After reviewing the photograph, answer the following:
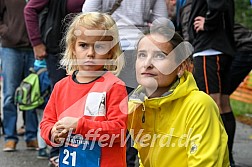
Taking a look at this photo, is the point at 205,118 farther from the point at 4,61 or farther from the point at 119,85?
the point at 4,61

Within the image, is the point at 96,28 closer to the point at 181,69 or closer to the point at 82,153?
the point at 181,69

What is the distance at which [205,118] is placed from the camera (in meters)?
3.86

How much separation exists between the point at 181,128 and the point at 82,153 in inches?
25.2

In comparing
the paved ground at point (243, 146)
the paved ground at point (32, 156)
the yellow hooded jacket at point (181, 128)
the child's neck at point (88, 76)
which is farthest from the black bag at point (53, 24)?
the yellow hooded jacket at point (181, 128)

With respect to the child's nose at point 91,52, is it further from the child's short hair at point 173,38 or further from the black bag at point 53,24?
the black bag at point 53,24

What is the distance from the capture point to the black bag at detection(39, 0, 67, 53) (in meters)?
6.36

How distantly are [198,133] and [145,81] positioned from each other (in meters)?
0.42

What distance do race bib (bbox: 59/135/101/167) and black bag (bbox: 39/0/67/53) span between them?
2277 millimetres

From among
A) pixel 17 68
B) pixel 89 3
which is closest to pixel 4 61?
pixel 17 68

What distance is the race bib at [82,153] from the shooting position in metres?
4.16

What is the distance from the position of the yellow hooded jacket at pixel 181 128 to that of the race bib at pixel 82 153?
0.85 feet

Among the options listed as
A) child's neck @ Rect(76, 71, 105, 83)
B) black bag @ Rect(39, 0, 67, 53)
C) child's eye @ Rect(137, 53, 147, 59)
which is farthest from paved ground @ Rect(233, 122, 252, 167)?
child's eye @ Rect(137, 53, 147, 59)

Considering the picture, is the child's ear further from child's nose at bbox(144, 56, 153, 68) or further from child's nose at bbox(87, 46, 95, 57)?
child's nose at bbox(87, 46, 95, 57)

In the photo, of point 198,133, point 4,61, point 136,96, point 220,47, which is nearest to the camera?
point 198,133
